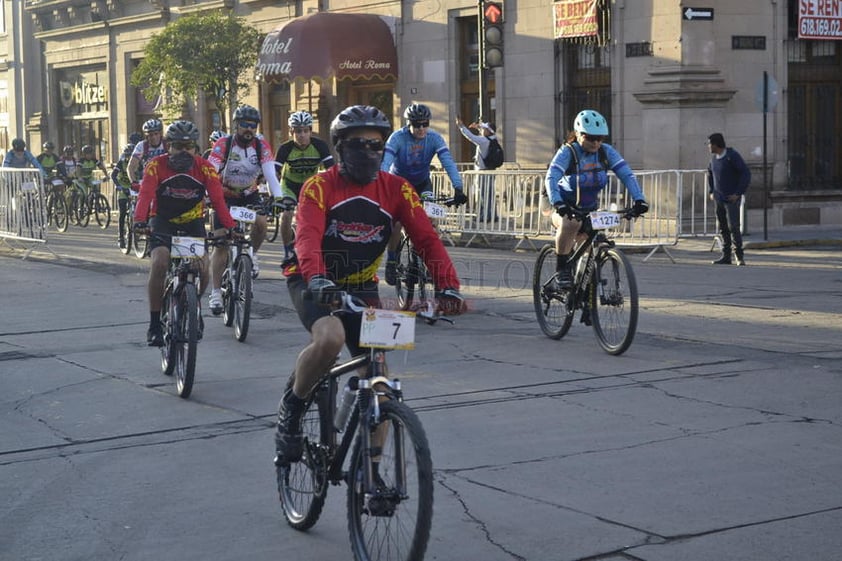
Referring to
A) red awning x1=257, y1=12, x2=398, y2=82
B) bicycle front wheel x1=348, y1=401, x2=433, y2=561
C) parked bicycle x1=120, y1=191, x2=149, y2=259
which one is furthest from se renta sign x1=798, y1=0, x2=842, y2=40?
bicycle front wheel x1=348, y1=401, x2=433, y2=561

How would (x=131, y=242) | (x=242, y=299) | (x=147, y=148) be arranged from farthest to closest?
(x=131, y=242)
(x=147, y=148)
(x=242, y=299)

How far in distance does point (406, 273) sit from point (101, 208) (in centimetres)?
1652

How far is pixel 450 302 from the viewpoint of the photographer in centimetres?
530

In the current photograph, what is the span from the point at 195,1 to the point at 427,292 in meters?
23.4

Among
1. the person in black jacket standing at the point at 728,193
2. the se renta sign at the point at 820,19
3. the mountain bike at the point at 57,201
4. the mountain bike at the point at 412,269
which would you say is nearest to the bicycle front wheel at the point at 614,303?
the mountain bike at the point at 412,269

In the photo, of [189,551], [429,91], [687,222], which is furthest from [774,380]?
[429,91]

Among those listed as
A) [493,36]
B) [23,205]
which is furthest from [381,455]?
[23,205]

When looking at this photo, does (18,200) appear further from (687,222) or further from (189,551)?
(189,551)

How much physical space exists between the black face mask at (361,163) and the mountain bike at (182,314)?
340 centimetres

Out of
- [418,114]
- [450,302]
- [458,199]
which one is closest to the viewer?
[450,302]

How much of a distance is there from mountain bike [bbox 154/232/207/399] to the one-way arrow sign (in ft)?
46.0

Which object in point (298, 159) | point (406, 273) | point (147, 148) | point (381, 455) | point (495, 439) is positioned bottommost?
point (495, 439)

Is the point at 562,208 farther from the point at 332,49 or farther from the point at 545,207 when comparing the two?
the point at 332,49

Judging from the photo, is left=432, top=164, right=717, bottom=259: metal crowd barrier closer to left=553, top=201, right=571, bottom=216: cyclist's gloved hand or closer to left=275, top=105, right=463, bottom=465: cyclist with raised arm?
left=553, top=201, right=571, bottom=216: cyclist's gloved hand
